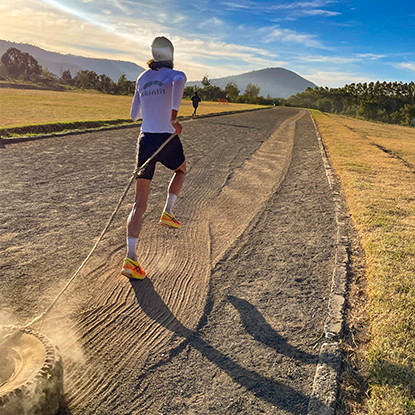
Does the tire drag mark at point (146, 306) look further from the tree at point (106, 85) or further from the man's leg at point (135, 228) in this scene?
the tree at point (106, 85)

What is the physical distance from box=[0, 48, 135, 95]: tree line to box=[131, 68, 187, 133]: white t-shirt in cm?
6776

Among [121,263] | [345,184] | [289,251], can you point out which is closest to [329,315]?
[289,251]

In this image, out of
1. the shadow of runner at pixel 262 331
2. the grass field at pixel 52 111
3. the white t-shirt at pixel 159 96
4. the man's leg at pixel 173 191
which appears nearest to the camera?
the shadow of runner at pixel 262 331

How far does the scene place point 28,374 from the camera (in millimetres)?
1894

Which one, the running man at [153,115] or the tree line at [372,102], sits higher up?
the tree line at [372,102]

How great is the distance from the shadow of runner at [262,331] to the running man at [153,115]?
3.40 ft

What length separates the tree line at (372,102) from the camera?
73.1m

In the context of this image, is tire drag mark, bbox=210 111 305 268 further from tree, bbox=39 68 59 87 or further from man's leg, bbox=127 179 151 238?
tree, bbox=39 68 59 87

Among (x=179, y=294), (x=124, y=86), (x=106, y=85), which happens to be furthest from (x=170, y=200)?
(x=106, y=85)

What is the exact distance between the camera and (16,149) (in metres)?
9.37

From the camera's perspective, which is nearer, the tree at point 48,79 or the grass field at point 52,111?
the grass field at point 52,111

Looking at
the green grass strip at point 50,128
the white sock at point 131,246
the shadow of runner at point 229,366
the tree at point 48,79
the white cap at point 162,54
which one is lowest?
the shadow of runner at point 229,366

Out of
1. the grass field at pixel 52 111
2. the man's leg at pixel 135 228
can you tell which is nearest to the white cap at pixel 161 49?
the man's leg at pixel 135 228

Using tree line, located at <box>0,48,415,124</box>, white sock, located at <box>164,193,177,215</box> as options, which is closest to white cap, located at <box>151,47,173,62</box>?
white sock, located at <box>164,193,177,215</box>
